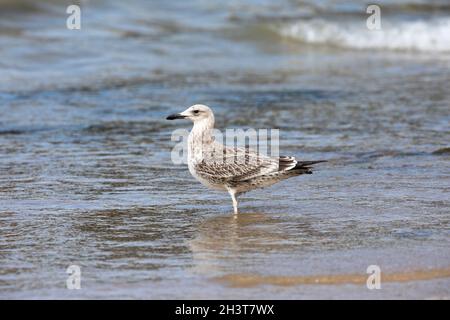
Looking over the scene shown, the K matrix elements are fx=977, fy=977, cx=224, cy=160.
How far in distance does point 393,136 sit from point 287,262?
4.76m

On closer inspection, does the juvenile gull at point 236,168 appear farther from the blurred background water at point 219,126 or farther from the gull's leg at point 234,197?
the blurred background water at point 219,126

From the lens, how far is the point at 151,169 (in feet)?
29.5

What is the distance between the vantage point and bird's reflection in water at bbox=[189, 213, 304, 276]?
5.85 metres

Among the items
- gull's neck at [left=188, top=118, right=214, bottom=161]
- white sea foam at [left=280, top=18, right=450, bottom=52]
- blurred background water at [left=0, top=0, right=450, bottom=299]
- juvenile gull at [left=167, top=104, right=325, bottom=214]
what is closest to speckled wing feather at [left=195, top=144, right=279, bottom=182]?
juvenile gull at [left=167, top=104, right=325, bottom=214]

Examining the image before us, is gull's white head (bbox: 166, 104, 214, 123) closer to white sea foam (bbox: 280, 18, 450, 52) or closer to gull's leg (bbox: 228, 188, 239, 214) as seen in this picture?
→ gull's leg (bbox: 228, 188, 239, 214)

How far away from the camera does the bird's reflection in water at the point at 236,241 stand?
585cm

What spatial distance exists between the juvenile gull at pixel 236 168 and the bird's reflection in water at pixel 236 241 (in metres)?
0.30

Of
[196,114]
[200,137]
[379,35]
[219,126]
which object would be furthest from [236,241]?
[379,35]

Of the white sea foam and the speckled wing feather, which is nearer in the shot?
the speckled wing feather

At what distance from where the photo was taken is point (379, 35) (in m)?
18.6

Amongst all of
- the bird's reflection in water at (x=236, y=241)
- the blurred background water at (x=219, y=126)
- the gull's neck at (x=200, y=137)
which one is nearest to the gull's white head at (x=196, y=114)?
the gull's neck at (x=200, y=137)

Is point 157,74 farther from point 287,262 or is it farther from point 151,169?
point 287,262

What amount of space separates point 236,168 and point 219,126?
12.4 ft

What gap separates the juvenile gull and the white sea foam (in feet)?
35.4
